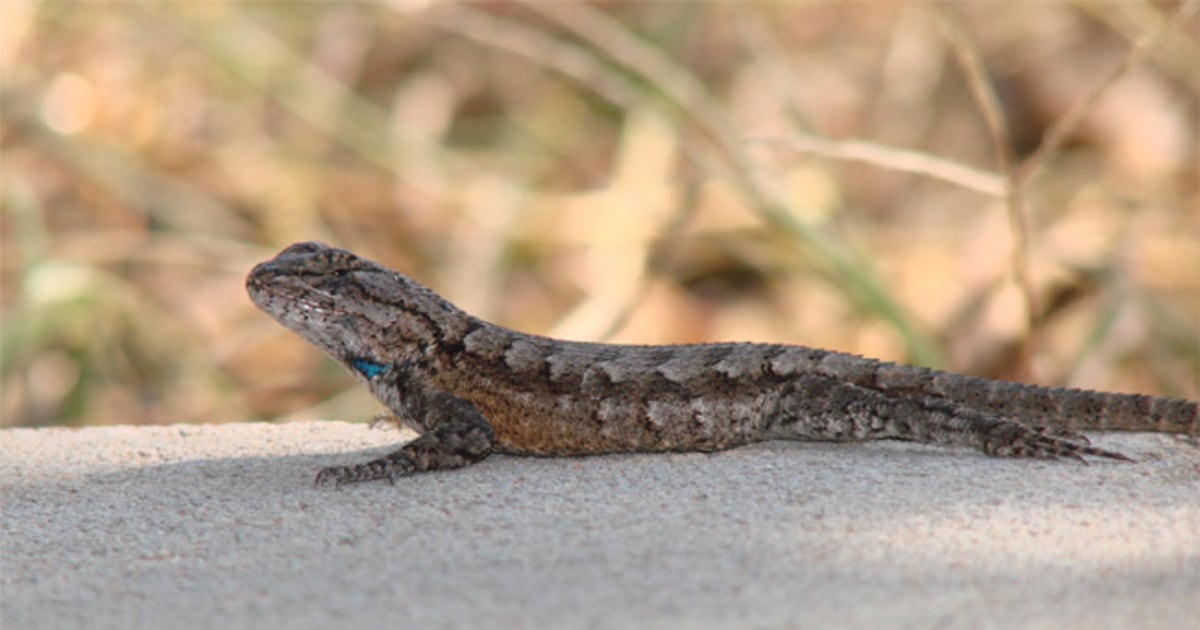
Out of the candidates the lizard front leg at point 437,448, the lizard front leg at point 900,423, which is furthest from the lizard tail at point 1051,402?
the lizard front leg at point 437,448

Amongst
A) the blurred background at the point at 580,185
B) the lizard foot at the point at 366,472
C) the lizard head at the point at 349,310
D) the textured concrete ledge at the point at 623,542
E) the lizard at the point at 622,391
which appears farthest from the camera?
the blurred background at the point at 580,185

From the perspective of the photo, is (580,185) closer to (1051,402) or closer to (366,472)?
(1051,402)

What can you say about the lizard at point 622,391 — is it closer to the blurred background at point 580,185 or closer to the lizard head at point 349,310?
the lizard head at point 349,310

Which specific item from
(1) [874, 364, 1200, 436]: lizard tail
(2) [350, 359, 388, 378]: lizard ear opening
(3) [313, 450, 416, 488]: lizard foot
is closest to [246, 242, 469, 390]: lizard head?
(2) [350, 359, 388, 378]: lizard ear opening

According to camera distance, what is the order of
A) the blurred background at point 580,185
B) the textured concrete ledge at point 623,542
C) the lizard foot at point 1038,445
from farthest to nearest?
1. the blurred background at point 580,185
2. the lizard foot at point 1038,445
3. the textured concrete ledge at point 623,542

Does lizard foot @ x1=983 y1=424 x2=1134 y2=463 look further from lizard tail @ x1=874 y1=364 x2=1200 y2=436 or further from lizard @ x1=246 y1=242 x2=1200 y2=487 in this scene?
lizard tail @ x1=874 y1=364 x2=1200 y2=436

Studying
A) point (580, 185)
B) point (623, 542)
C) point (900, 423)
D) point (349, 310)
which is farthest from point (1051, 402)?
point (580, 185)
